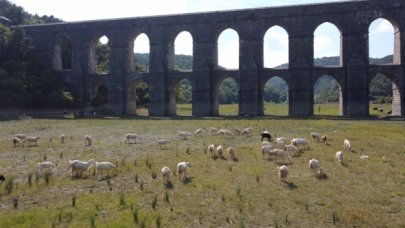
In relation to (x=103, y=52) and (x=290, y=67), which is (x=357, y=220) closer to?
(x=290, y=67)

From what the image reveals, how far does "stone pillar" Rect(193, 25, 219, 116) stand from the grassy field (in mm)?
29749

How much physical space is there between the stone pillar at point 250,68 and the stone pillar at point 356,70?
9486 millimetres

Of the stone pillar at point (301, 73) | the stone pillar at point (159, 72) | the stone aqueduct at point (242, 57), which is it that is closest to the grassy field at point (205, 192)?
the stone pillar at point (301, 73)

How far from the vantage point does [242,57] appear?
5203 centimetres

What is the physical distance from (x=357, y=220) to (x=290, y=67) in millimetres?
39666

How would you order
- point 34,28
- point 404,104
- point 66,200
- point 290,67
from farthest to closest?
point 34,28 → point 290,67 → point 404,104 → point 66,200

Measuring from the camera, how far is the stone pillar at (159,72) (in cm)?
5406

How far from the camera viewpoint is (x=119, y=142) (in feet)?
84.5

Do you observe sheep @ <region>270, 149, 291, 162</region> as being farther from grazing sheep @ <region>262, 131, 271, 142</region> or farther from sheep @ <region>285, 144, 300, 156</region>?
grazing sheep @ <region>262, 131, 271, 142</region>

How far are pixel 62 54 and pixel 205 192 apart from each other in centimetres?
5715

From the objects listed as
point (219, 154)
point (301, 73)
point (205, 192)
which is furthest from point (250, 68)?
point (205, 192)

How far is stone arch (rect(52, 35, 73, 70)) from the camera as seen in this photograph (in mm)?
60759

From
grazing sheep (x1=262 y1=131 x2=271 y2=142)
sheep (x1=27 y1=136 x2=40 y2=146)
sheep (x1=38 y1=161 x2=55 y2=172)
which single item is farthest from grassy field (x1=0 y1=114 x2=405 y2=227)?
grazing sheep (x1=262 y1=131 x2=271 y2=142)

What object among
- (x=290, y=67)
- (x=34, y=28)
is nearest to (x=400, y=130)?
(x=290, y=67)
